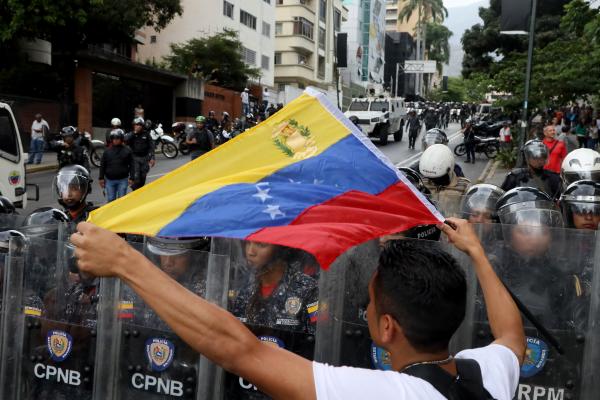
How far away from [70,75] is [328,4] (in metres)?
38.0

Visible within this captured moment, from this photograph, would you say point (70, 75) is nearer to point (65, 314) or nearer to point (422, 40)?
point (65, 314)

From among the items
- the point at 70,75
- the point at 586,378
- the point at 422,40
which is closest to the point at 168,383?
the point at 586,378

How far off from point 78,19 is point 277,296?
1721cm

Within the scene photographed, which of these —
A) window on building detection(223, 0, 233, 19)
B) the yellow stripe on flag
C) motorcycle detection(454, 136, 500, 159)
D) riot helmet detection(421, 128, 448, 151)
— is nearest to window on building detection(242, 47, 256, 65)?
window on building detection(223, 0, 233, 19)

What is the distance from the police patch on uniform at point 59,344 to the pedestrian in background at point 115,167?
7.50m

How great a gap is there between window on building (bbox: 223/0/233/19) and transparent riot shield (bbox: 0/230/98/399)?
41539 mm

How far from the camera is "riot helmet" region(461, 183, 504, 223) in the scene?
4.36 meters

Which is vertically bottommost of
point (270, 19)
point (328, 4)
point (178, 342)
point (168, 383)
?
point (168, 383)

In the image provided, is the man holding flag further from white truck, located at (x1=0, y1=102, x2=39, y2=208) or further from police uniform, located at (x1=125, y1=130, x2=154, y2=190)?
police uniform, located at (x1=125, y1=130, x2=154, y2=190)

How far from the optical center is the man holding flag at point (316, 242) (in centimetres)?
162

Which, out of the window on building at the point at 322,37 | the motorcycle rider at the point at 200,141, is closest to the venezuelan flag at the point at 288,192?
the motorcycle rider at the point at 200,141

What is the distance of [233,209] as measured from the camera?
2.30m

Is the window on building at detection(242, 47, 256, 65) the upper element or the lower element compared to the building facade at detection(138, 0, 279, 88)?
lower

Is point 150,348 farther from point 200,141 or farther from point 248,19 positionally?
point 248,19
